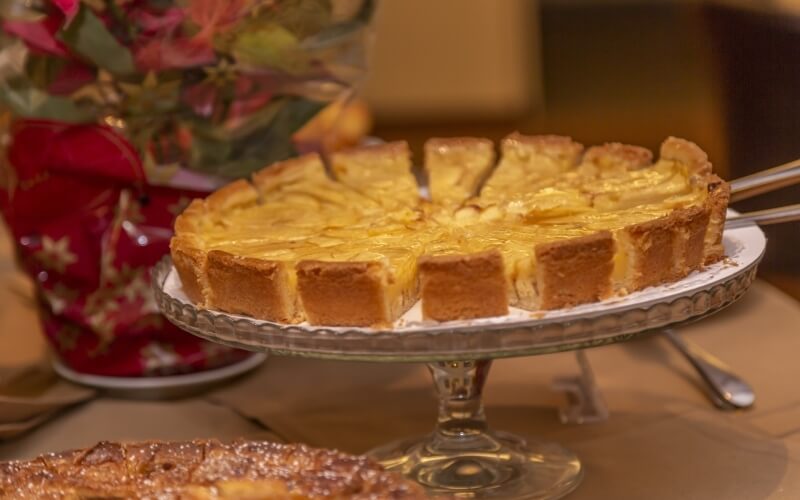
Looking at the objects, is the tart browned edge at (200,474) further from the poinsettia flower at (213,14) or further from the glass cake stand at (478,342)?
the poinsettia flower at (213,14)

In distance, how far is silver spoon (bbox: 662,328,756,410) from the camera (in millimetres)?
1373

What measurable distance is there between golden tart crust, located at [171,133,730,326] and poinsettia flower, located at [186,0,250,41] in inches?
7.0

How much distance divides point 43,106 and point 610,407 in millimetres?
797

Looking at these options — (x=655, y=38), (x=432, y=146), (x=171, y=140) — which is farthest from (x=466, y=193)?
(x=655, y=38)

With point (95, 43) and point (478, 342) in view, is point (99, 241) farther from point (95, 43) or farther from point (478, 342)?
point (478, 342)

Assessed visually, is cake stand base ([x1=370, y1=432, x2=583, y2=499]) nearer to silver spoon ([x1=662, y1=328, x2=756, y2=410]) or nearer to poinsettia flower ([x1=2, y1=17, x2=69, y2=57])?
silver spoon ([x1=662, y1=328, x2=756, y2=410])

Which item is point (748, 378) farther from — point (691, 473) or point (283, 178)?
point (283, 178)

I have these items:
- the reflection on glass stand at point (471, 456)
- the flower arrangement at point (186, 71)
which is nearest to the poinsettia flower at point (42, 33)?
the flower arrangement at point (186, 71)

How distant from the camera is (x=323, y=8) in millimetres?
1495

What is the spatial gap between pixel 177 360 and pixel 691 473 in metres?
0.68

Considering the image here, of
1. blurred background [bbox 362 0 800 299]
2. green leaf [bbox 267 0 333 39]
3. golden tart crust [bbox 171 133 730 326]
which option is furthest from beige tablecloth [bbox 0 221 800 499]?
blurred background [bbox 362 0 800 299]

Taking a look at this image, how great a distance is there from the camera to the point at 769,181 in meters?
1.21

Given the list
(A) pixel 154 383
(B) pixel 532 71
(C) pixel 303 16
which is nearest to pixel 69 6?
(C) pixel 303 16

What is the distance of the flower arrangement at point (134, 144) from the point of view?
1.46m
